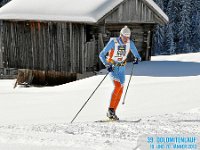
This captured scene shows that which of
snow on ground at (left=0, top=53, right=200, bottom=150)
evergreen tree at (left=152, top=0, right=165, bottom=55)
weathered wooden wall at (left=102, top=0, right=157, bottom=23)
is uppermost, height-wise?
weathered wooden wall at (left=102, top=0, right=157, bottom=23)

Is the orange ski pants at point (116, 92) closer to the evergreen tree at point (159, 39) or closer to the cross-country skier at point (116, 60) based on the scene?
the cross-country skier at point (116, 60)

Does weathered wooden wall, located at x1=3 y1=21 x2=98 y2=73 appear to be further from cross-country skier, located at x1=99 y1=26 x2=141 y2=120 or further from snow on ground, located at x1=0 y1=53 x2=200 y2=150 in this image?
cross-country skier, located at x1=99 y1=26 x2=141 y2=120

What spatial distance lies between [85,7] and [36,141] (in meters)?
12.9

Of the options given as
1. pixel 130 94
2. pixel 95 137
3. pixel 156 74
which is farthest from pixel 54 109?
pixel 156 74

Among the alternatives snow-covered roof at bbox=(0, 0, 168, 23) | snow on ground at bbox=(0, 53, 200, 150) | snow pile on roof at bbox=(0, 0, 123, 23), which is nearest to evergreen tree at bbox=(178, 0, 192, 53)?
snow-covered roof at bbox=(0, 0, 168, 23)

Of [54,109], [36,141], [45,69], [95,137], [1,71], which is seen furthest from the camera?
[1,71]

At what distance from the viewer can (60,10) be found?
56.3 ft

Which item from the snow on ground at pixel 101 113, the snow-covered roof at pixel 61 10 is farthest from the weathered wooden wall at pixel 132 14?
the snow on ground at pixel 101 113

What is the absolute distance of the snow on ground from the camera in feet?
15.6

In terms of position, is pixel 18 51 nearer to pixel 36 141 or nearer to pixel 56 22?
pixel 56 22

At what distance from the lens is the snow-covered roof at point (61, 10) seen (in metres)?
16.3

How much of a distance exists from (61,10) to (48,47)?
5.64 feet

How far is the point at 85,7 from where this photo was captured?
17.0 m

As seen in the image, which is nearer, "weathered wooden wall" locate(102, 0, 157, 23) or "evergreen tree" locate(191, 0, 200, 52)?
"weathered wooden wall" locate(102, 0, 157, 23)
